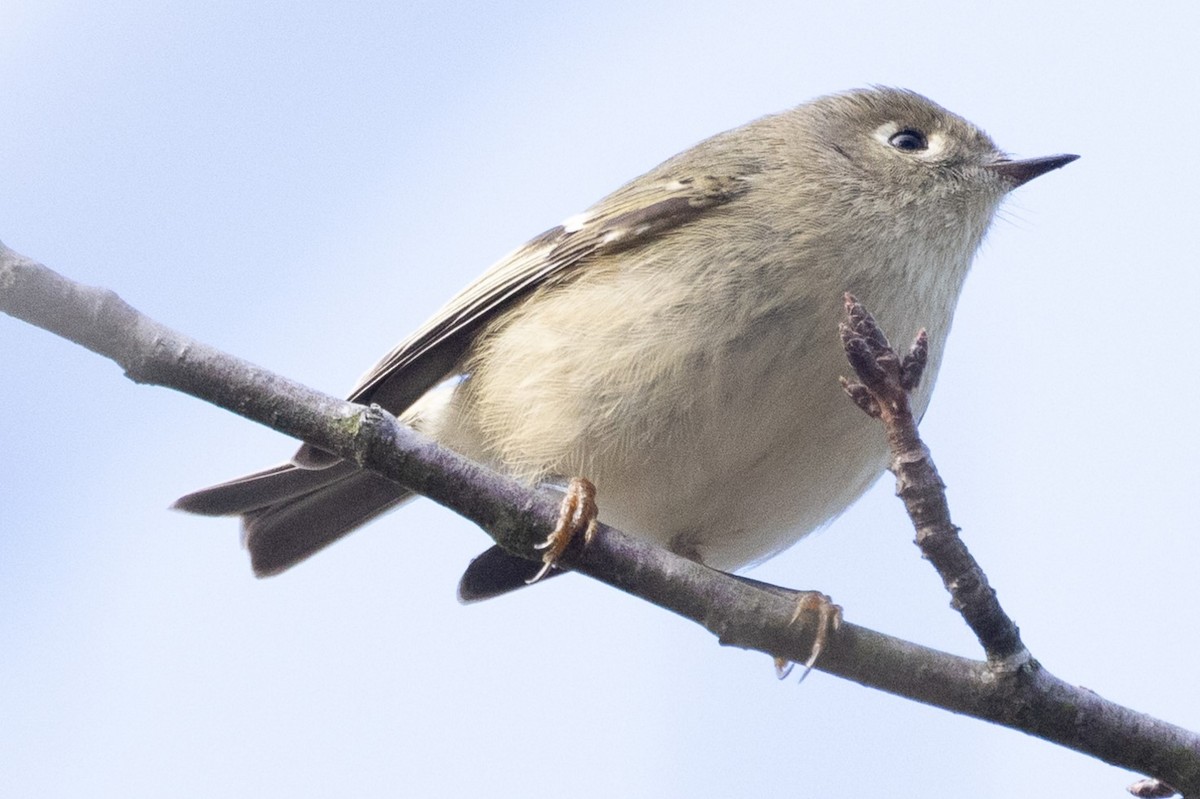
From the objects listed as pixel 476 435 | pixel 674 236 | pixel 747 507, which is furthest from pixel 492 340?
pixel 747 507

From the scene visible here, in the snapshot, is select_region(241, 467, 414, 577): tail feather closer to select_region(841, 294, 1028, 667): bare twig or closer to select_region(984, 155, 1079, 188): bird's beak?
select_region(841, 294, 1028, 667): bare twig

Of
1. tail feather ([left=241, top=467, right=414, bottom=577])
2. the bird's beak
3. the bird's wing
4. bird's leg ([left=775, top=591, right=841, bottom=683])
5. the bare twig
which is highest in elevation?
the bird's beak

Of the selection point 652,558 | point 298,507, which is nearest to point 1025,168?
point 652,558

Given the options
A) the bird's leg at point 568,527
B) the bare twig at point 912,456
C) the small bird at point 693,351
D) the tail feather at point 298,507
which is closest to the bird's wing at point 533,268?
the small bird at point 693,351

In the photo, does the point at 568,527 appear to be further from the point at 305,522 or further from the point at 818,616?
the point at 305,522

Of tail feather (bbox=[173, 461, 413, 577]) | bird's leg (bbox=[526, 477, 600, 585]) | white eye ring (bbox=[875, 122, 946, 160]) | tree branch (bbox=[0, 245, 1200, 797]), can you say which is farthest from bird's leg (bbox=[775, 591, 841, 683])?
white eye ring (bbox=[875, 122, 946, 160])

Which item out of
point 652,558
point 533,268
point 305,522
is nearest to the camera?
point 652,558

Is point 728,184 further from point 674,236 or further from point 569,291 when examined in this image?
point 569,291

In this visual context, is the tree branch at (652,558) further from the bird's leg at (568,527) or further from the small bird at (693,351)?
the small bird at (693,351)
